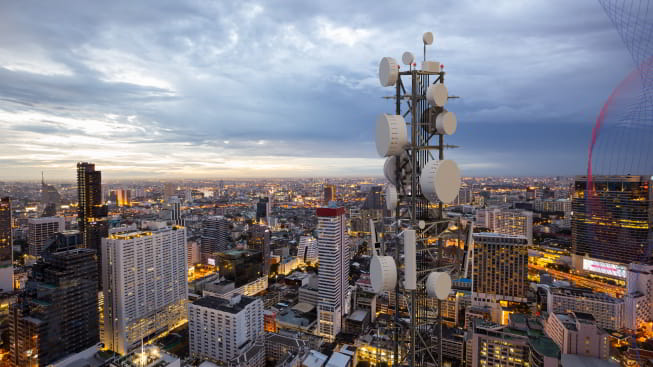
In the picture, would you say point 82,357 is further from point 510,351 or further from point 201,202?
point 201,202

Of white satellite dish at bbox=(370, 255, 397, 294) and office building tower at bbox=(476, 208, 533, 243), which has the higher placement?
white satellite dish at bbox=(370, 255, 397, 294)

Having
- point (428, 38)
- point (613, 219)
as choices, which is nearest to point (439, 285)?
point (428, 38)

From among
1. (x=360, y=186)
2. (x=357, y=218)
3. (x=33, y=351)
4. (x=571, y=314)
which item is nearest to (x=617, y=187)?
(x=571, y=314)

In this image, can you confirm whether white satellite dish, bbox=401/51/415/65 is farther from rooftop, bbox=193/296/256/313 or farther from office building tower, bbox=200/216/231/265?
office building tower, bbox=200/216/231/265

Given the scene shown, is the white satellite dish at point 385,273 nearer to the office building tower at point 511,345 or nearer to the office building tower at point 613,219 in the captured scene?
Result: the office building tower at point 511,345

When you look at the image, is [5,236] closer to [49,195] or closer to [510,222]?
[49,195]

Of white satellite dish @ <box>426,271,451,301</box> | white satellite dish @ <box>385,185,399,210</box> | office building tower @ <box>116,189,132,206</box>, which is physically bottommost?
office building tower @ <box>116,189,132,206</box>

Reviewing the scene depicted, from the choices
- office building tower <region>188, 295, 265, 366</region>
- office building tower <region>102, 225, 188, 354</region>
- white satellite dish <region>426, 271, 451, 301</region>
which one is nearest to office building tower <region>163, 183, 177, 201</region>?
office building tower <region>102, 225, 188, 354</region>
